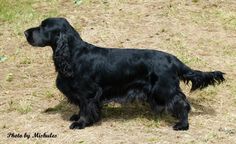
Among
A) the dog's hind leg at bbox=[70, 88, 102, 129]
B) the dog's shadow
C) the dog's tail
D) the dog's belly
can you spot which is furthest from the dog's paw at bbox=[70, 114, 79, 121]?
the dog's tail

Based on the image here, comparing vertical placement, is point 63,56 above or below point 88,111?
above

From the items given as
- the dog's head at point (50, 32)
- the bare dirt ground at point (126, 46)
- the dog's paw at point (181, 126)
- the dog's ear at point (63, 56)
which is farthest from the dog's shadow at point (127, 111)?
the dog's head at point (50, 32)

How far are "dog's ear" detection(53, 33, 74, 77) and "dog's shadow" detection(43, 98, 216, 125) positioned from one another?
0.80 m

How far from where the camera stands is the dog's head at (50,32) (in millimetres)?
7309

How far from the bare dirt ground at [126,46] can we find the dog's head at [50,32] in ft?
3.73

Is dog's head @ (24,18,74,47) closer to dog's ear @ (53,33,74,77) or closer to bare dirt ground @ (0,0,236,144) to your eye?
dog's ear @ (53,33,74,77)

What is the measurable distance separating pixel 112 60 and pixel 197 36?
163 inches

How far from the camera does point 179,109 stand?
739 centimetres

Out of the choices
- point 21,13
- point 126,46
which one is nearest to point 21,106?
→ point 126,46

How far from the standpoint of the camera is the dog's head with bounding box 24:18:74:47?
24.0 feet

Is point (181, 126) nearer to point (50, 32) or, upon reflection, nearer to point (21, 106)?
point (50, 32)

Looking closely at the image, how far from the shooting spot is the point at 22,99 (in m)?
8.44

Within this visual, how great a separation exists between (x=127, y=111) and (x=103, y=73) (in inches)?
35.7

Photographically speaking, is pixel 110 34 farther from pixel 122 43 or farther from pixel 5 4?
pixel 5 4
